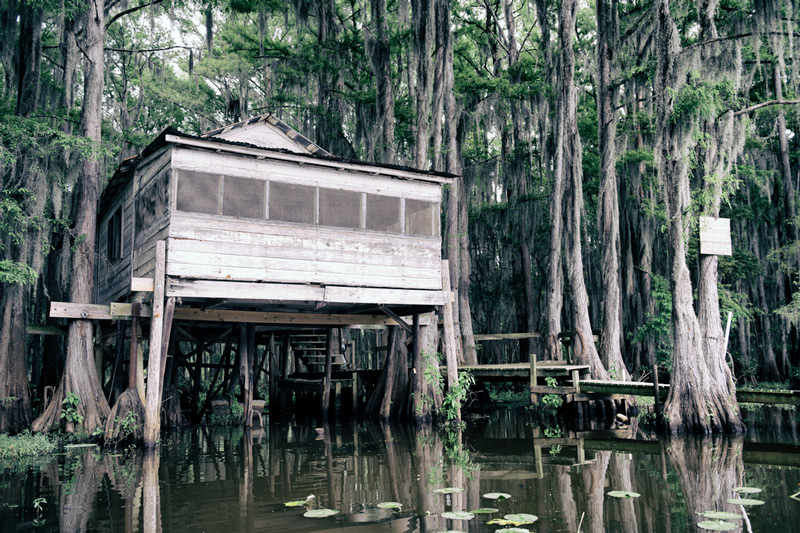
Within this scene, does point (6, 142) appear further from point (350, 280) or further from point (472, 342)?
point (472, 342)

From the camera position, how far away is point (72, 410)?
14.4 m

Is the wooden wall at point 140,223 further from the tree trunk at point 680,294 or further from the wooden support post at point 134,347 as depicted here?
the tree trunk at point 680,294

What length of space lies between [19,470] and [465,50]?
79.2 ft

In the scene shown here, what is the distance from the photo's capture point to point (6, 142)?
15.8m

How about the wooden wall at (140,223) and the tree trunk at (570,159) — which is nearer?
the wooden wall at (140,223)

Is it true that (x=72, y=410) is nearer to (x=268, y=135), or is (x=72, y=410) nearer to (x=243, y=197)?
(x=243, y=197)

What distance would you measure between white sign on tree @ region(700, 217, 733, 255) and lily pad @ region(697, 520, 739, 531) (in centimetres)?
881

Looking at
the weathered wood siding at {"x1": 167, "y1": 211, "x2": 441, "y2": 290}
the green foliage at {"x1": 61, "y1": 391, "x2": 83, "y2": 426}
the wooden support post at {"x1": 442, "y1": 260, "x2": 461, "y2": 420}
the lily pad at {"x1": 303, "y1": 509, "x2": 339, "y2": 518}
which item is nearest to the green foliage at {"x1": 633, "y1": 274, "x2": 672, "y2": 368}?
the wooden support post at {"x1": 442, "y1": 260, "x2": 461, "y2": 420}

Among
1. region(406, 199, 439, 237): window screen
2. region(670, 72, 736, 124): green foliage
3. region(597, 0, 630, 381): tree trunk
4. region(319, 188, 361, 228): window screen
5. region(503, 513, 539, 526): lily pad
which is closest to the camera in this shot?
region(503, 513, 539, 526): lily pad

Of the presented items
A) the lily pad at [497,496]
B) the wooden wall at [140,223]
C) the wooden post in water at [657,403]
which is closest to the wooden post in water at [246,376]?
the wooden wall at [140,223]

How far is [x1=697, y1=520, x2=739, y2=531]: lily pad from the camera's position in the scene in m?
5.97

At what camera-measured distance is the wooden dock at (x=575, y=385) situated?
13188mm

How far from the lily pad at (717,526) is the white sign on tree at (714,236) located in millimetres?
8808

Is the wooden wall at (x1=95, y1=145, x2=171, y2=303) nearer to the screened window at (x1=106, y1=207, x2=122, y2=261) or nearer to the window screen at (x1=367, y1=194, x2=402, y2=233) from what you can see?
the screened window at (x1=106, y1=207, x2=122, y2=261)
